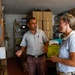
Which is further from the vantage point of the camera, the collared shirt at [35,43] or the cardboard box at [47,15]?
the cardboard box at [47,15]

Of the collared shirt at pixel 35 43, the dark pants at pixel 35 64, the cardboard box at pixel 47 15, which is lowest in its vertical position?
the dark pants at pixel 35 64

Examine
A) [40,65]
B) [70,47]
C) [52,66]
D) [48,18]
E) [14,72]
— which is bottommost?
[14,72]

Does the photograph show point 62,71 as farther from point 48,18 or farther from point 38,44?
point 48,18

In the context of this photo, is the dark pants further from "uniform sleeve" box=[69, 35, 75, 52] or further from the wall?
the wall

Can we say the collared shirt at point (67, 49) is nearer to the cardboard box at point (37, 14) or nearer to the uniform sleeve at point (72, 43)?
the uniform sleeve at point (72, 43)

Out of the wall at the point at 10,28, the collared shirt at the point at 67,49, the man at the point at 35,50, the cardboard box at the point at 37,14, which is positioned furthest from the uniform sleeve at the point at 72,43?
the wall at the point at 10,28

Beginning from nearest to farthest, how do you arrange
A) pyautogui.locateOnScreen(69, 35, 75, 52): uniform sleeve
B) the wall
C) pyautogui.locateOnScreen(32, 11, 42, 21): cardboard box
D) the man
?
pyautogui.locateOnScreen(69, 35, 75, 52): uniform sleeve < the man < pyautogui.locateOnScreen(32, 11, 42, 21): cardboard box < the wall

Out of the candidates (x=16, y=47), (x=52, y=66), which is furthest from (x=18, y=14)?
(x=52, y=66)

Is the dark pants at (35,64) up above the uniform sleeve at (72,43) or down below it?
below

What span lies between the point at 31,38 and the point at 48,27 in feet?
9.02

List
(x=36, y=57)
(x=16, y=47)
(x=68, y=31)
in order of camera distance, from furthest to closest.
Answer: (x=16, y=47)
(x=36, y=57)
(x=68, y=31)

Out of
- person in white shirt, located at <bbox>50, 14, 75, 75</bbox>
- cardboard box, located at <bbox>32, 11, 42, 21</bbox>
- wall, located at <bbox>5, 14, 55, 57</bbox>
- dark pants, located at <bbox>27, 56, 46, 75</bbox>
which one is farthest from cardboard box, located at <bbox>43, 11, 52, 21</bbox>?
person in white shirt, located at <bbox>50, 14, 75, 75</bbox>

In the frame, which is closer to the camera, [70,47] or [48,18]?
[70,47]

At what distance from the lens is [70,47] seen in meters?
1.62
